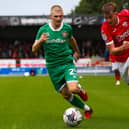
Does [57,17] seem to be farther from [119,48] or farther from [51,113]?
[51,113]

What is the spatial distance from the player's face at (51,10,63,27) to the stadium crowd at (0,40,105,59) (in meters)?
37.2

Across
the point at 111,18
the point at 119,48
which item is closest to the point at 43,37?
the point at 111,18

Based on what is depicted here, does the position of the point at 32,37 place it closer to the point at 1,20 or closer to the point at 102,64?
the point at 1,20

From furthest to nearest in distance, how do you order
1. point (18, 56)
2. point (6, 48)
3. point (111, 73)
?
point (6, 48) < point (18, 56) < point (111, 73)

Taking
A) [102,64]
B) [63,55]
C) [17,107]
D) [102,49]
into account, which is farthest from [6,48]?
[63,55]

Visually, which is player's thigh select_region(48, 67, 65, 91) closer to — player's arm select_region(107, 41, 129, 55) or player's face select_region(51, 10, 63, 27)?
player's face select_region(51, 10, 63, 27)

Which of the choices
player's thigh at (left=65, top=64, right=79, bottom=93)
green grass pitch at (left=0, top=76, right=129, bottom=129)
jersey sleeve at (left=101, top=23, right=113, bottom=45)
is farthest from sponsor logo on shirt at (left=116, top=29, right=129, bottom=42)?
green grass pitch at (left=0, top=76, right=129, bottom=129)

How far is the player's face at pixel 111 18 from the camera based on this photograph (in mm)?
10060

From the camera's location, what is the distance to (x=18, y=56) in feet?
158

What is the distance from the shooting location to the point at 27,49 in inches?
1988

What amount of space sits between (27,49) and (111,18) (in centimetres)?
4057

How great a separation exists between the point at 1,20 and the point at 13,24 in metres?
1.21

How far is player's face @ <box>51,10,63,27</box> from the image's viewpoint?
35.8ft

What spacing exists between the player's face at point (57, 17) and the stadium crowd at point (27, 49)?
122ft
